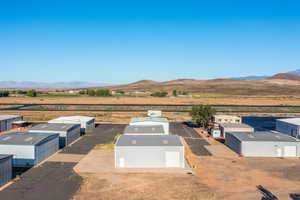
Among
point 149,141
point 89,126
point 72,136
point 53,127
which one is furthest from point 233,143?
point 53,127

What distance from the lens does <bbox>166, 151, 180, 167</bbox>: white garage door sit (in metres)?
29.1

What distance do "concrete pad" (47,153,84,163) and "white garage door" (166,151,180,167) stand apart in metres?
10.8

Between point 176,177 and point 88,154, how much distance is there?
13360 millimetres

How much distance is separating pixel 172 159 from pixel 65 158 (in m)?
13.4

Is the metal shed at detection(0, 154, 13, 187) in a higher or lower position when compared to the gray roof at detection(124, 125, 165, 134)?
lower

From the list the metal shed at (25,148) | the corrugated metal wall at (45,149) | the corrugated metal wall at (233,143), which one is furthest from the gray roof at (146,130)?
the metal shed at (25,148)

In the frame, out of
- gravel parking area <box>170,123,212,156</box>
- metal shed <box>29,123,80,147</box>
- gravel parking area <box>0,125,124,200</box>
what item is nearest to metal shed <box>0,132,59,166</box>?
gravel parking area <box>0,125,124,200</box>

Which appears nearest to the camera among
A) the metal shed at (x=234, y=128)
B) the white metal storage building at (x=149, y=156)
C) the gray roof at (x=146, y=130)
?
the white metal storage building at (x=149, y=156)

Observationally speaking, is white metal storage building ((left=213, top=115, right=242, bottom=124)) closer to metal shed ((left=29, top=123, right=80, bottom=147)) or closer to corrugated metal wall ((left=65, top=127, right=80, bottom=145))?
corrugated metal wall ((left=65, top=127, right=80, bottom=145))

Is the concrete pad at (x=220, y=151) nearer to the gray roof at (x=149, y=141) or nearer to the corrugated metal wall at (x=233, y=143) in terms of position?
the corrugated metal wall at (x=233, y=143)

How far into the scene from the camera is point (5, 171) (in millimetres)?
23984

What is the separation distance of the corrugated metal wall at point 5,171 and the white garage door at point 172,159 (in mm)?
15736

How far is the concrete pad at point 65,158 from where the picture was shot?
31.7m

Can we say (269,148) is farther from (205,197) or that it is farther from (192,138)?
(205,197)
